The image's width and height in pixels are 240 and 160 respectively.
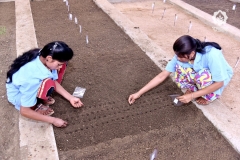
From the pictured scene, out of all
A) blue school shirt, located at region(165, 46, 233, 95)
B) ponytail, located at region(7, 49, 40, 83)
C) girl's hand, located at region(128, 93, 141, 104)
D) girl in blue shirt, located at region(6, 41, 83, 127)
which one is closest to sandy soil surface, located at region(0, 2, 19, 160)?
girl in blue shirt, located at region(6, 41, 83, 127)

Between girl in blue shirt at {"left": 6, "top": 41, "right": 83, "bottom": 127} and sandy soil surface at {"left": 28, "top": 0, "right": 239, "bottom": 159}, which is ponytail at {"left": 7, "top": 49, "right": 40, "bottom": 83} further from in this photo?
sandy soil surface at {"left": 28, "top": 0, "right": 239, "bottom": 159}

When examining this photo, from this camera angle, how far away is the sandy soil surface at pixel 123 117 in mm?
2027

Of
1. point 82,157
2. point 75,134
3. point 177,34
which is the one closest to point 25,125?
point 75,134

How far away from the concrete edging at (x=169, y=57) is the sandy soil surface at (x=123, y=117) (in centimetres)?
7

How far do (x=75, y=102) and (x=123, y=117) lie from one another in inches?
19.2

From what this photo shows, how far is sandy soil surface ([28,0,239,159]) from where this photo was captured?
2.03 metres

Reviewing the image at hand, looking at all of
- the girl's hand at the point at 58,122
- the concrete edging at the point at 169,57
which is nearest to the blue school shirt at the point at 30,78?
the girl's hand at the point at 58,122

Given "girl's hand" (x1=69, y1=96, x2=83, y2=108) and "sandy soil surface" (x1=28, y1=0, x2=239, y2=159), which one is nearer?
"sandy soil surface" (x1=28, y1=0, x2=239, y2=159)

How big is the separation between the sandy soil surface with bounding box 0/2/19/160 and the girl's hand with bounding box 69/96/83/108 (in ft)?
1.80

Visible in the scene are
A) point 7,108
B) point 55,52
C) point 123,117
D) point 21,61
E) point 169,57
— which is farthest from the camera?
point 169,57

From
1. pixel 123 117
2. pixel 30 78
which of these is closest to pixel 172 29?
pixel 123 117

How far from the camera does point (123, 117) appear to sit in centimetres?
232

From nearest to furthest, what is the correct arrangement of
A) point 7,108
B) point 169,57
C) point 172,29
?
point 7,108
point 169,57
point 172,29

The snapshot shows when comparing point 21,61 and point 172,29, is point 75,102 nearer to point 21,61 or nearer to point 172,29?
point 21,61
